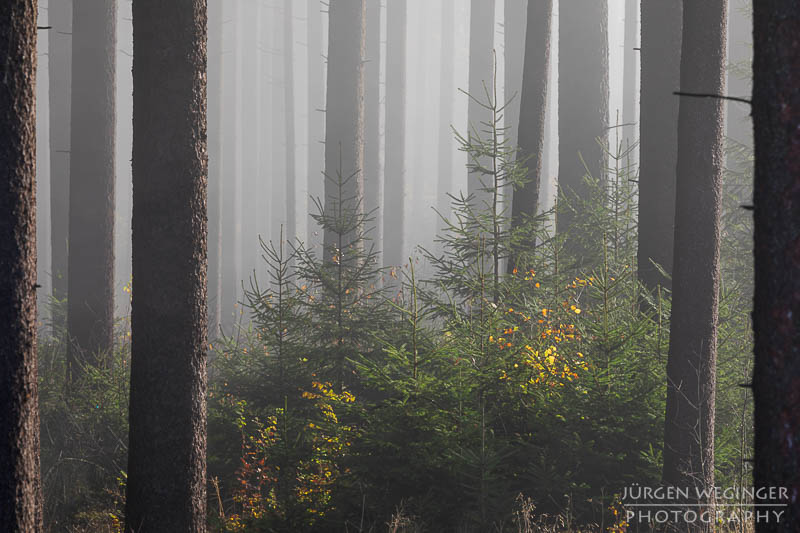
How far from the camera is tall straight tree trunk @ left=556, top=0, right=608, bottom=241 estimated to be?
12.1 metres

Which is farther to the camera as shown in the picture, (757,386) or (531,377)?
(531,377)

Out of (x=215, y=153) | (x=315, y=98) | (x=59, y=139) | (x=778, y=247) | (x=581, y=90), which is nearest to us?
(x=778, y=247)

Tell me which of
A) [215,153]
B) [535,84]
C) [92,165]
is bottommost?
[92,165]

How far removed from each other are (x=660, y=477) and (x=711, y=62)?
356 cm

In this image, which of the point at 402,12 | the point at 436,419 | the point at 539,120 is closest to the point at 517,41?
the point at 402,12

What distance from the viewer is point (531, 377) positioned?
238 inches

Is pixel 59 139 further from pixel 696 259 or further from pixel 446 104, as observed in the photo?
pixel 446 104

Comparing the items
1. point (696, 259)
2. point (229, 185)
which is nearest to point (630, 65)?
point (229, 185)

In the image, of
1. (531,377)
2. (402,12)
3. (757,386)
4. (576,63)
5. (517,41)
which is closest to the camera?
(757,386)

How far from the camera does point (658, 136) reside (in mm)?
8367

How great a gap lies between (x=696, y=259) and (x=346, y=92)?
10411 millimetres

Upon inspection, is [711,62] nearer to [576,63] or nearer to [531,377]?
[531,377]

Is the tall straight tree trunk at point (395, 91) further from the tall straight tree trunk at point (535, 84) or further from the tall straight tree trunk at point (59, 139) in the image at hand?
the tall straight tree trunk at point (535, 84)

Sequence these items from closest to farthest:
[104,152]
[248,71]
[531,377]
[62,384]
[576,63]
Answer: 1. [531,377]
2. [62,384]
3. [104,152]
4. [576,63]
5. [248,71]
